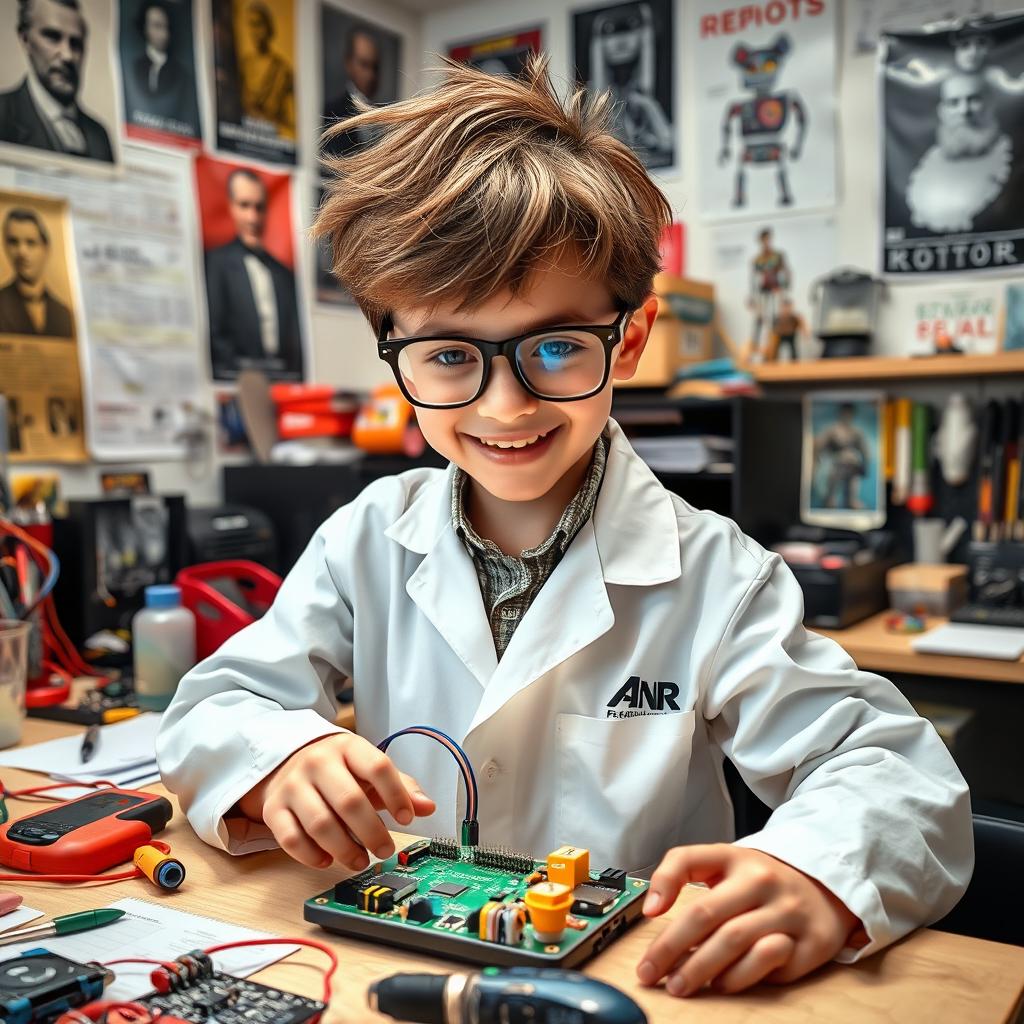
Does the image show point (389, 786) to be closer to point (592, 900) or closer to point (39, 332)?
point (592, 900)

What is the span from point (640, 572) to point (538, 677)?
0.46 feet

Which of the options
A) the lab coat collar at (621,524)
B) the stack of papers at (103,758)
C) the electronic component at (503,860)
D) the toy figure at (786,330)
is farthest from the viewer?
the toy figure at (786,330)

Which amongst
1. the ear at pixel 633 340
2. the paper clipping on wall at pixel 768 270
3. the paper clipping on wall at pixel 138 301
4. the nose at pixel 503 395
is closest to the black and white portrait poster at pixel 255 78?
the paper clipping on wall at pixel 138 301

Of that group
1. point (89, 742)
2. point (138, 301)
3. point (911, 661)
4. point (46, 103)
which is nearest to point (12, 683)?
point (89, 742)

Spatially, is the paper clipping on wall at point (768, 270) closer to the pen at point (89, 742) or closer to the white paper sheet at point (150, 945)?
the pen at point (89, 742)

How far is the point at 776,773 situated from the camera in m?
0.85

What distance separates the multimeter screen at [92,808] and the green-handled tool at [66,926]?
0.52ft

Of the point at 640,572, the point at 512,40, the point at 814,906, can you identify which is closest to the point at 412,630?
the point at 640,572

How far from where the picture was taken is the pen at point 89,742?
→ 1184 millimetres

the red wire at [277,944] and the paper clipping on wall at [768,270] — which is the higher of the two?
the paper clipping on wall at [768,270]

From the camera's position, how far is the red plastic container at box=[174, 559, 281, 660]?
157 centimetres

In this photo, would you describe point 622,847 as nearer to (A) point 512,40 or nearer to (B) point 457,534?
(B) point 457,534

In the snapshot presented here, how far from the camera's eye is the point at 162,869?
78 cm

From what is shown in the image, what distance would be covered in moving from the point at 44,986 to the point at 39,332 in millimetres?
1584
